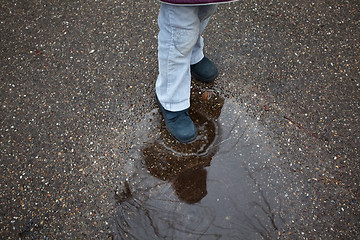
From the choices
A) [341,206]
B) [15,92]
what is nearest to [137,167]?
[15,92]

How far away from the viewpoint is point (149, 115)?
6.71ft

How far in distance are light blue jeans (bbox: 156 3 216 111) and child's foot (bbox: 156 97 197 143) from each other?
0.24ft

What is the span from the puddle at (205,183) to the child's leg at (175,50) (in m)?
0.28

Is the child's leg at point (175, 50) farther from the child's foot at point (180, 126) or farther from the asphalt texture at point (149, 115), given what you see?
the asphalt texture at point (149, 115)

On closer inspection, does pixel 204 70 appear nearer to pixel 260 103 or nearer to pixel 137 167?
pixel 260 103

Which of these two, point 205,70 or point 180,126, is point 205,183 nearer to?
point 180,126

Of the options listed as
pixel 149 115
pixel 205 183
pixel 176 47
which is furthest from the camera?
pixel 149 115

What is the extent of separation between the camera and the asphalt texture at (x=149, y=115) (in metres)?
1.73

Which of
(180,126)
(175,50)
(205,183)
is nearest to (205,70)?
(180,126)

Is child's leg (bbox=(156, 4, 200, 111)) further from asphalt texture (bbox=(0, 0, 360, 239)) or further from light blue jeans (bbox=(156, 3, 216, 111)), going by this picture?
asphalt texture (bbox=(0, 0, 360, 239))

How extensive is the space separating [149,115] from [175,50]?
2.10ft

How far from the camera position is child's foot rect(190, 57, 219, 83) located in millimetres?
2100

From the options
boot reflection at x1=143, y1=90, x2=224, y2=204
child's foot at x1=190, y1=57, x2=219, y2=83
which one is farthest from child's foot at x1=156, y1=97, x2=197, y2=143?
child's foot at x1=190, y1=57, x2=219, y2=83

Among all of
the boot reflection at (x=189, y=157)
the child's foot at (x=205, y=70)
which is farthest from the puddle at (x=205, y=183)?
the child's foot at (x=205, y=70)
